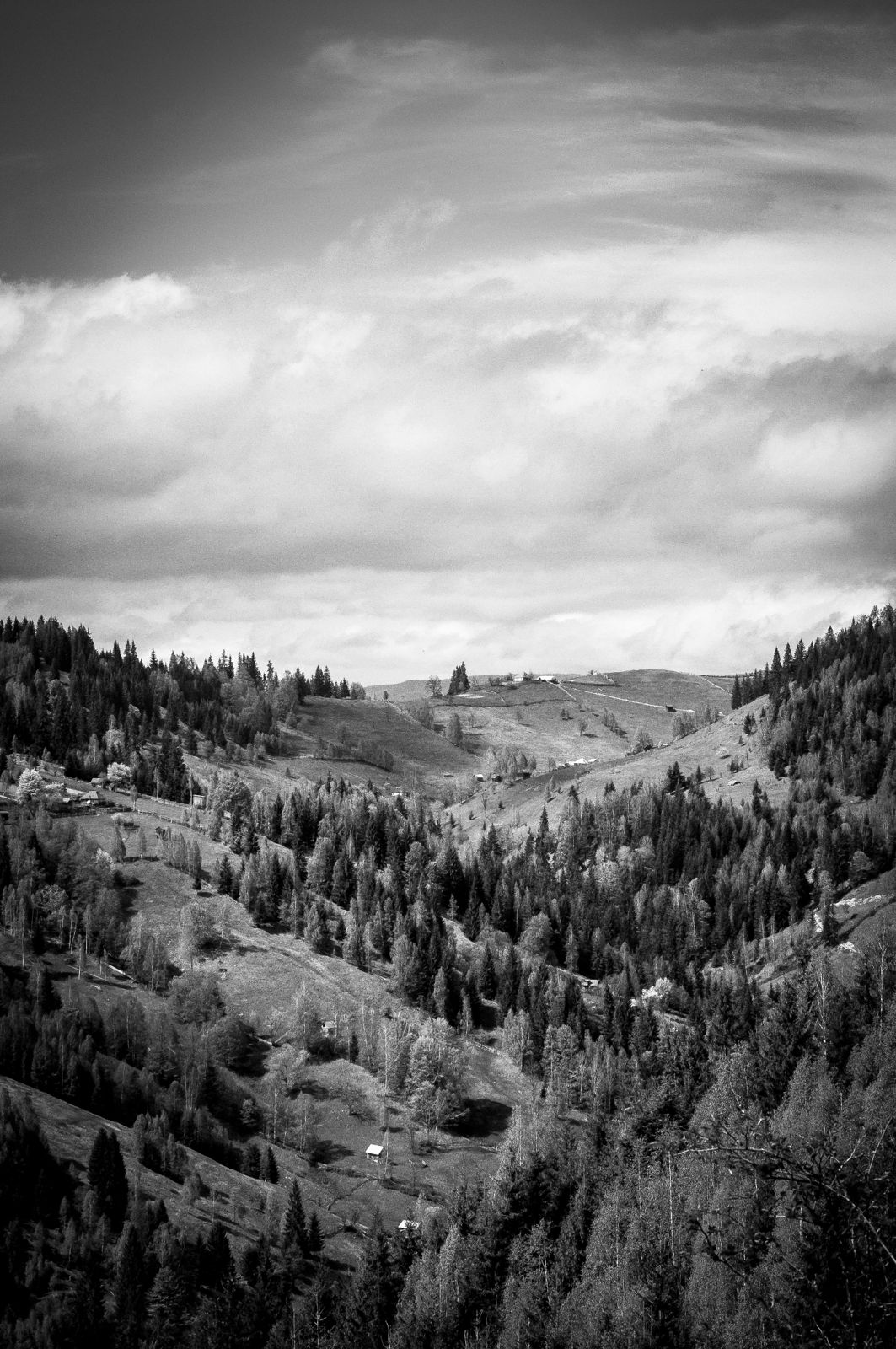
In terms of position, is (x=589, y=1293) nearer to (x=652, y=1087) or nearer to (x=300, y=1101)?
(x=652, y=1087)

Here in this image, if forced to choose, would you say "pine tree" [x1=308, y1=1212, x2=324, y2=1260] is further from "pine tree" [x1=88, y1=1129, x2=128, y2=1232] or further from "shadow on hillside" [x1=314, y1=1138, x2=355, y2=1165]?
"shadow on hillside" [x1=314, y1=1138, x2=355, y2=1165]

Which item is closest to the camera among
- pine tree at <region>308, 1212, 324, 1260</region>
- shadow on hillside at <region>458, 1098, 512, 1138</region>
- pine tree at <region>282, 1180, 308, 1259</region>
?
pine tree at <region>282, 1180, 308, 1259</region>

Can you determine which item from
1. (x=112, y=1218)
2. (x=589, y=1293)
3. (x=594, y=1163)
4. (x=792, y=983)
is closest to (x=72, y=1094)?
(x=112, y=1218)

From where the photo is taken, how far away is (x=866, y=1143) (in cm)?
10506

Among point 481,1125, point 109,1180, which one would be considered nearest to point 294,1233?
point 109,1180

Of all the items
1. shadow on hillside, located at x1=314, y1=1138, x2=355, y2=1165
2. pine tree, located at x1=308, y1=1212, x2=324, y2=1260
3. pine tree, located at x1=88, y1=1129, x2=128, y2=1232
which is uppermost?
pine tree, located at x1=88, y1=1129, x2=128, y2=1232

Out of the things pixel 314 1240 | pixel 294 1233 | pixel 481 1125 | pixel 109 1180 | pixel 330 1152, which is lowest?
pixel 330 1152

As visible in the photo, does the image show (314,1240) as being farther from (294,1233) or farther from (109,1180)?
(109,1180)

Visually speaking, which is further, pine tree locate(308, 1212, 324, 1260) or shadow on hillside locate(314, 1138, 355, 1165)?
shadow on hillside locate(314, 1138, 355, 1165)

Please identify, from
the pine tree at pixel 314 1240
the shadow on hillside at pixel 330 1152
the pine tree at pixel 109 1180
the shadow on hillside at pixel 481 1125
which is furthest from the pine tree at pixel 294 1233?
the shadow on hillside at pixel 481 1125

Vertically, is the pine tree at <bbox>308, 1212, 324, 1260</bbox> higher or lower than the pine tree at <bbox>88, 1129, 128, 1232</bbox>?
lower

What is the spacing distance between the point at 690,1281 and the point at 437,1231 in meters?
42.7

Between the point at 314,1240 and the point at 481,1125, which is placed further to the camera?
the point at 481,1125

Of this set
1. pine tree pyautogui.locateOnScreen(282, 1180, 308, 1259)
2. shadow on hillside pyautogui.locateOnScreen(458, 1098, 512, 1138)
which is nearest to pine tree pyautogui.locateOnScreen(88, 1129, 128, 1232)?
pine tree pyautogui.locateOnScreen(282, 1180, 308, 1259)
